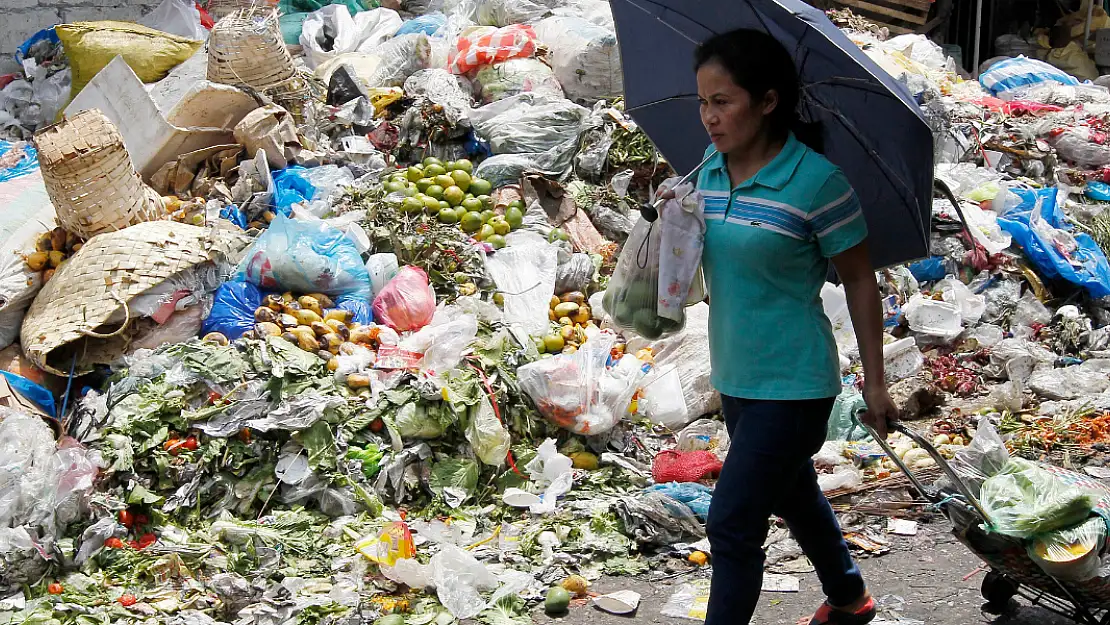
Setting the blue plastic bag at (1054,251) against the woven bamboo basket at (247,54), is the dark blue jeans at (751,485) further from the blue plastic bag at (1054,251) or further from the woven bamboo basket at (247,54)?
the woven bamboo basket at (247,54)

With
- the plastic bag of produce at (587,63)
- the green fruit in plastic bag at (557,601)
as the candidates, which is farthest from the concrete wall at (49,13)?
the green fruit in plastic bag at (557,601)

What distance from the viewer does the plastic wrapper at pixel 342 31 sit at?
786 cm

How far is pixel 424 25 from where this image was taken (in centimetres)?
809

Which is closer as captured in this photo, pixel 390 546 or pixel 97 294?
pixel 390 546

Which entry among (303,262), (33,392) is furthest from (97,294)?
(303,262)

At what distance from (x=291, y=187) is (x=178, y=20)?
10.8 ft

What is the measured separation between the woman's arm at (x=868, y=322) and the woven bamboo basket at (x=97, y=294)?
3179mm

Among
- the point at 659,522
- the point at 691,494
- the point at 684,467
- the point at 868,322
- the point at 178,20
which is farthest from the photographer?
the point at 178,20

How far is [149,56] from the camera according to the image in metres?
6.78

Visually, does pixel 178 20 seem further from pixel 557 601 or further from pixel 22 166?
pixel 557 601

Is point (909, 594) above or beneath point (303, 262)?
beneath

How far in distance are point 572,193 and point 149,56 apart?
3.14m

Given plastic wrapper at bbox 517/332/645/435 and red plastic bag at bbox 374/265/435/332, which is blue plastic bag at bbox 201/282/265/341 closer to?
red plastic bag at bbox 374/265/435/332

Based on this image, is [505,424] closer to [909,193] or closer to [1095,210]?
[909,193]
